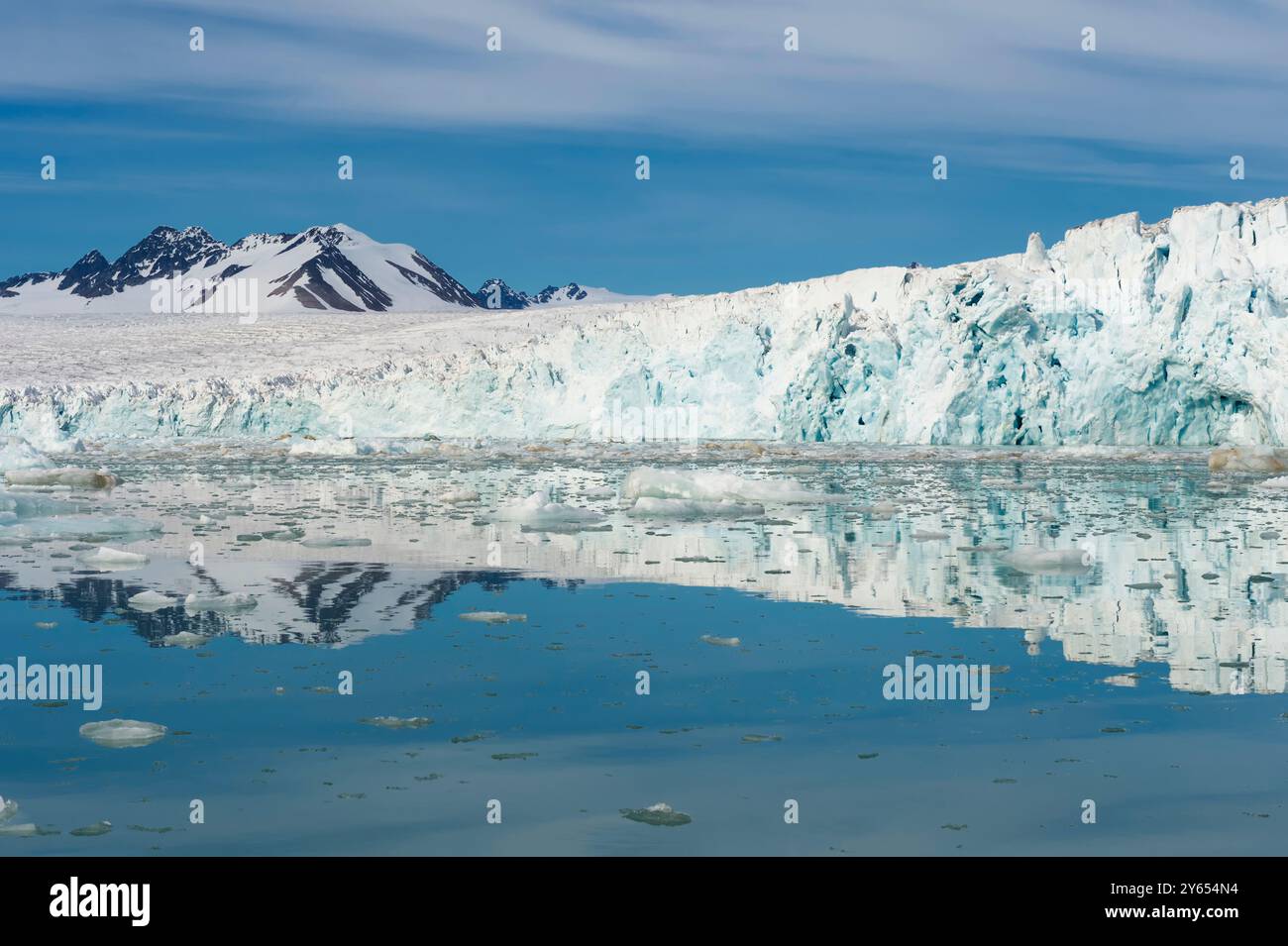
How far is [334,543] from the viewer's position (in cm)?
1091

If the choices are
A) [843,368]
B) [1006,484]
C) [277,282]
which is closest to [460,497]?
[1006,484]

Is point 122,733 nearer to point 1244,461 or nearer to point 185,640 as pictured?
point 185,640

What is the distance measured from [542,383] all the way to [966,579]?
28.6 m

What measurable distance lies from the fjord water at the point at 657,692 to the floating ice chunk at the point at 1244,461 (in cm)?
1023

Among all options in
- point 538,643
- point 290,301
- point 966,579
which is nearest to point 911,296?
point 966,579

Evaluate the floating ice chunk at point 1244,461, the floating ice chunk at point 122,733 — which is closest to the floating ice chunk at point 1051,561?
the floating ice chunk at point 122,733

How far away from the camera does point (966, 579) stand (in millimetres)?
8781

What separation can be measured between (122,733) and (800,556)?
6.36m

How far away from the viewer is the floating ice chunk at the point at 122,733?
4676 mm

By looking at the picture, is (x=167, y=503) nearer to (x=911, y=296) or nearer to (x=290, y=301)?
(x=911, y=296)

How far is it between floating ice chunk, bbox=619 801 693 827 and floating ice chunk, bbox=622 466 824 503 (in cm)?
1088

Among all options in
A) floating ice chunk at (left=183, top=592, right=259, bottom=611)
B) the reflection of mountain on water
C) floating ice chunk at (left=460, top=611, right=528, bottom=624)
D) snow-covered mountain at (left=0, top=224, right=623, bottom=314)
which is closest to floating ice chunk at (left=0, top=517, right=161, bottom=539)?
the reflection of mountain on water

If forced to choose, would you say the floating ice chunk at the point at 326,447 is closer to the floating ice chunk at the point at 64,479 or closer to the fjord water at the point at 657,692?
the floating ice chunk at the point at 64,479

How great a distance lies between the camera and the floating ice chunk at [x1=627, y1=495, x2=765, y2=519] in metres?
13.8
